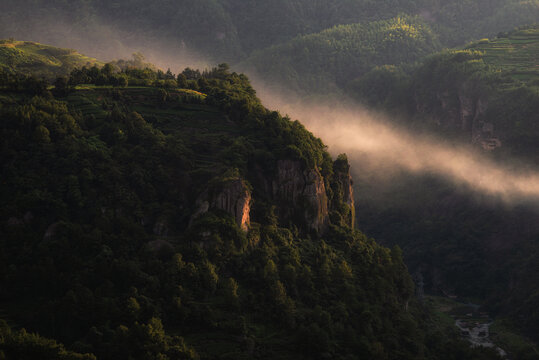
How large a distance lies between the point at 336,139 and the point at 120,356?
15315cm

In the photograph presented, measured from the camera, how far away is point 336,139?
195m

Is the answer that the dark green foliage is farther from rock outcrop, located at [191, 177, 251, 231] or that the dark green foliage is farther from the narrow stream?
the narrow stream

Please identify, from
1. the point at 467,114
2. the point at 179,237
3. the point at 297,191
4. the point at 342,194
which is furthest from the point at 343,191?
the point at 467,114

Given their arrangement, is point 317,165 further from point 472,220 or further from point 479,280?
point 472,220

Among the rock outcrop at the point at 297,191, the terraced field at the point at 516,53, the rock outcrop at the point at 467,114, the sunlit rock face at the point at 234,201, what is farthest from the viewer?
the terraced field at the point at 516,53

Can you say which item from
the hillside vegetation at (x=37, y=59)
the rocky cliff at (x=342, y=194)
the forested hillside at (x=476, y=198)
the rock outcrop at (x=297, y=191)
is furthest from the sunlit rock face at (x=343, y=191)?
the hillside vegetation at (x=37, y=59)

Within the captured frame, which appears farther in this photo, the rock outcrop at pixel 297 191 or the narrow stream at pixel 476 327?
the narrow stream at pixel 476 327

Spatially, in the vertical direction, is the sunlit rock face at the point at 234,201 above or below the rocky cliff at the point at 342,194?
below

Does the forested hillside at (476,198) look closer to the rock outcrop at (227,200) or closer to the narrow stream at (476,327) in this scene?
the narrow stream at (476,327)

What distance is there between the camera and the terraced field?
151625 mm

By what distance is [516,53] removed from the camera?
165 meters

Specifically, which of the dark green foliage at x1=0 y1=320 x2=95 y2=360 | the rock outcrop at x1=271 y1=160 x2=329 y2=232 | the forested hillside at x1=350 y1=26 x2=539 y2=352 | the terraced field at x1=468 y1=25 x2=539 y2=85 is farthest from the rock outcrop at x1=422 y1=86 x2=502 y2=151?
the dark green foliage at x1=0 y1=320 x2=95 y2=360

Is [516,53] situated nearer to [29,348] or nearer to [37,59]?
[37,59]

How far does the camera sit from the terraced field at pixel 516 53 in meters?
152
